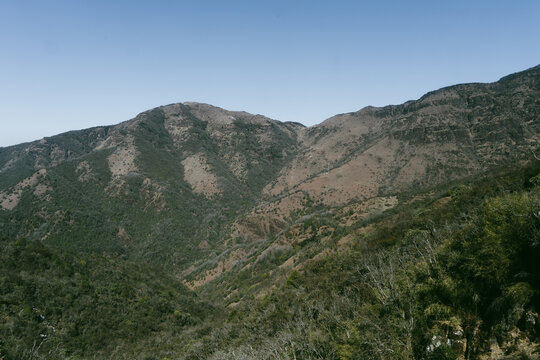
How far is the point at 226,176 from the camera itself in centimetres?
13088

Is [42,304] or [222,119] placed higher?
[222,119]

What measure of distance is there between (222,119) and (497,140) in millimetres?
149628

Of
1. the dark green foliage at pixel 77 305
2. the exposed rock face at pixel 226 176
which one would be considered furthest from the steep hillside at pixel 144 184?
the dark green foliage at pixel 77 305

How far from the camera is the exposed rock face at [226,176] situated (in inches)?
3322

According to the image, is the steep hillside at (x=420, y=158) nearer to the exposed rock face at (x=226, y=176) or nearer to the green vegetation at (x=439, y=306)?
the exposed rock face at (x=226, y=176)

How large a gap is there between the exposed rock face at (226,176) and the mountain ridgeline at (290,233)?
0.71m

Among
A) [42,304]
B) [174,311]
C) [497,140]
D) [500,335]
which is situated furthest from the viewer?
[497,140]

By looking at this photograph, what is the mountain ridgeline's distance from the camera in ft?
48.6

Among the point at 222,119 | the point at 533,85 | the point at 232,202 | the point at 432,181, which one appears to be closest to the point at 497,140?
the point at 432,181

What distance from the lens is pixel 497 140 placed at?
9212 centimetres

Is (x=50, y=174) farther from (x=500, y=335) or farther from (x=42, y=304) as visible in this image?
(x=500, y=335)

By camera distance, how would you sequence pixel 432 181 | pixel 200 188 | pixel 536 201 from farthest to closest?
pixel 200 188, pixel 432 181, pixel 536 201

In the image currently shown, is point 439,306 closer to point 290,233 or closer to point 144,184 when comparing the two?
point 290,233

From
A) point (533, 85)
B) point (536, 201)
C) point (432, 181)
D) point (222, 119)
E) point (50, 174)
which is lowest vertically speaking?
point (432, 181)
